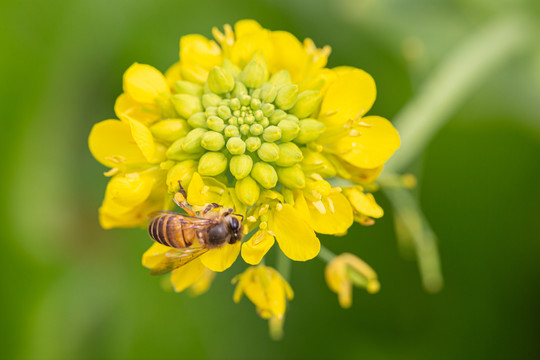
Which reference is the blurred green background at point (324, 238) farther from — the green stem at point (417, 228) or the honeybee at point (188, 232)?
the honeybee at point (188, 232)

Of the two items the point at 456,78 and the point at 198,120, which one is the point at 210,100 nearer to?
the point at 198,120

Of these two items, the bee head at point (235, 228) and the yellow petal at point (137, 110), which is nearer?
the bee head at point (235, 228)

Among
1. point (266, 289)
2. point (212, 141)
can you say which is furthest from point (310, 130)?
point (266, 289)

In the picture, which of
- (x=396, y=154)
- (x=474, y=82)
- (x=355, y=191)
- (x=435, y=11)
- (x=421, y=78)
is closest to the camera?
(x=355, y=191)

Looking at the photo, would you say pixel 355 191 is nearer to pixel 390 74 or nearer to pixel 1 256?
pixel 390 74

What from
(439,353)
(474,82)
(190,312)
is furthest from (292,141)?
(439,353)

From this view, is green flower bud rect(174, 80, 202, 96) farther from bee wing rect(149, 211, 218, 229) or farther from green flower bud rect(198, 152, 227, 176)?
bee wing rect(149, 211, 218, 229)

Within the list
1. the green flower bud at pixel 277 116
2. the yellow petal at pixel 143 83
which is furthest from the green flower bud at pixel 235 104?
the yellow petal at pixel 143 83
